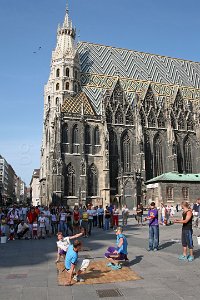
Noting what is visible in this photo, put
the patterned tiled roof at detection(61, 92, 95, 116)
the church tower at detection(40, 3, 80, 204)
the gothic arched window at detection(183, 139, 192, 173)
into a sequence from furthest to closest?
the gothic arched window at detection(183, 139, 192, 173), the church tower at detection(40, 3, 80, 204), the patterned tiled roof at detection(61, 92, 95, 116)

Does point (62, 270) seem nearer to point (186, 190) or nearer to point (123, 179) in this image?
point (186, 190)

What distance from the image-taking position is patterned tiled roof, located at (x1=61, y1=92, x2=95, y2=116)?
150 ft

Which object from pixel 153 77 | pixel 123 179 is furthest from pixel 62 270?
pixel 153 77

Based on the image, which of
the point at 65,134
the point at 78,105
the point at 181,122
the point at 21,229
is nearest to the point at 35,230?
the point at 21,229

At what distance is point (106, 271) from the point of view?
7965mm

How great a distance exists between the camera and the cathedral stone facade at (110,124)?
141ft

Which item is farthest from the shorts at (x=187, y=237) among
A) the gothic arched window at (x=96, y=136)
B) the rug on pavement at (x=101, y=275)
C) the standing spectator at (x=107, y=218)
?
the gothic arched window at (x=96, y=136)

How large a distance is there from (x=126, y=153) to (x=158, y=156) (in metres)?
5.68

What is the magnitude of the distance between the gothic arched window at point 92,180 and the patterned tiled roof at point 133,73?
10355mm

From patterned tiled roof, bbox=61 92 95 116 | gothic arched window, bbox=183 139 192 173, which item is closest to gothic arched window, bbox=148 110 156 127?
gothic arched window, bbox=183 139 192 173

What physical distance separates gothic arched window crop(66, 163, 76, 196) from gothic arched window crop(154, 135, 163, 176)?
1355 centimetres

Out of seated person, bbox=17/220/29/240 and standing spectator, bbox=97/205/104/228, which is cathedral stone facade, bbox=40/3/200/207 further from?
seated person, bbox=17/220/29/240

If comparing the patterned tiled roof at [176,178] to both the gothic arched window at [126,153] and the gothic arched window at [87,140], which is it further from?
the gothic arched window at [87,140]

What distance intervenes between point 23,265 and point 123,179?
35579 mm
